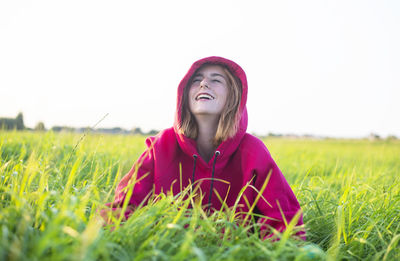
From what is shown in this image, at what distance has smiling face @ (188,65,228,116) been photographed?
244 cm

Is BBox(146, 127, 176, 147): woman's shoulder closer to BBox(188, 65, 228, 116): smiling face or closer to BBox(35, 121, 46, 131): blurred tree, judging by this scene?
BBox(188, 65, 228, 116): smiling face

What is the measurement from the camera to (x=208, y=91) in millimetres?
2455

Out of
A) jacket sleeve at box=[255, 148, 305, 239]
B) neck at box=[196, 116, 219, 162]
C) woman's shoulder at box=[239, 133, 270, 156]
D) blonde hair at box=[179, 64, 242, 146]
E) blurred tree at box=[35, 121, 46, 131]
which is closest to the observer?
jacket sleeve at box=[255, 148, 305, 239]

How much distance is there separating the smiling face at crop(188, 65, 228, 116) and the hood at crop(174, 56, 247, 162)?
6 centimetres

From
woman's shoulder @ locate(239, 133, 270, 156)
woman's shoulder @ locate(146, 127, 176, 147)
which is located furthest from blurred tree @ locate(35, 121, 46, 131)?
woman's shoulder @ locate(239, 133, 270, 156)

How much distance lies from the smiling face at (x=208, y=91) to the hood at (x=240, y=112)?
0.06 metres

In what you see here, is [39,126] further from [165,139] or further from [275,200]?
[275,200]

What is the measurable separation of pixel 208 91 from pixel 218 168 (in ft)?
2.04

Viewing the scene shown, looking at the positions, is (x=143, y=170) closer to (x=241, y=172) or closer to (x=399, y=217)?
(x=241, y=172)

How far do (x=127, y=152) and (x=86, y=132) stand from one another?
2808mm

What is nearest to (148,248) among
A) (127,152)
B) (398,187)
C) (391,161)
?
(398,187)

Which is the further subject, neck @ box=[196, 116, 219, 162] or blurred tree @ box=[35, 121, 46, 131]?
blurred tree @ box=[35, 121, 46, 131]

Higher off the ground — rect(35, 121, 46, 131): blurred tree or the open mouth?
the open mouth

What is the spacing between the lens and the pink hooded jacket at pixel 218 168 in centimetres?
222
